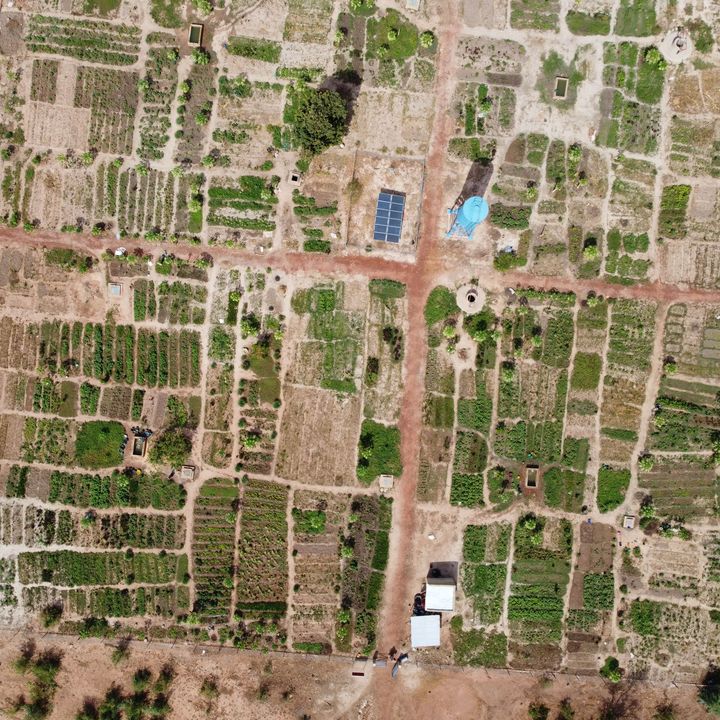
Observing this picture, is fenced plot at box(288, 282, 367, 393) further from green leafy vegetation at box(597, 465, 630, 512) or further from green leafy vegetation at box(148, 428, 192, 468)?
green leafy vegetation at box(597, 465, 630, 512)

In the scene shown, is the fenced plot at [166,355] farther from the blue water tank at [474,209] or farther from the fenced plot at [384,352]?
the blue water tank at [474,209]

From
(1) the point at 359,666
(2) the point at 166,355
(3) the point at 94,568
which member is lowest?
(1) the point at 359,666

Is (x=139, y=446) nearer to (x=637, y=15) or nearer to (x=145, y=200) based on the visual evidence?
(x=145, y=200)

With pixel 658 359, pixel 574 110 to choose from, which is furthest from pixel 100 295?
pixel 658 359

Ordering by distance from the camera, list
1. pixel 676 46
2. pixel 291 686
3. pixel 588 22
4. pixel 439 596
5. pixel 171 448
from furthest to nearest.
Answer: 1. pixel 291 686
2. pixel 588 22
3. pixel 676 46
4. pixel 171 448
5. pixel 439 596

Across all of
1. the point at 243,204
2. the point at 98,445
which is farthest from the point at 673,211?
the point at 98,445

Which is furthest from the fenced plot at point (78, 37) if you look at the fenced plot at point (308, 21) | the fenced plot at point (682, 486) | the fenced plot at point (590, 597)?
the fenced plot at point (682, 486)

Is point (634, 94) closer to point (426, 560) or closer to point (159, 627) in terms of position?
point (426, 560)

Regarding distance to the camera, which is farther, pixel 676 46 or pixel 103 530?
pixel 103 530
